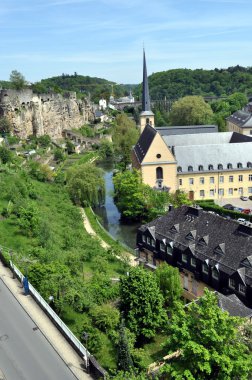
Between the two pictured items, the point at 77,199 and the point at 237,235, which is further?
the point at 77,199

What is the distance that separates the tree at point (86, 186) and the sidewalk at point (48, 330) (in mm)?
26635

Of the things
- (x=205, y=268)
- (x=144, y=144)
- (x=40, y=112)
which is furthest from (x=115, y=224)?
(x=40, y=112)

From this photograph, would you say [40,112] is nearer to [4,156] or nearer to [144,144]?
[4,156]

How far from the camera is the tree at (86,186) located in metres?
52.3

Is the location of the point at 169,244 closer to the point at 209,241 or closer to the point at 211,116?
the point at 209,241

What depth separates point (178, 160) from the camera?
177 ft

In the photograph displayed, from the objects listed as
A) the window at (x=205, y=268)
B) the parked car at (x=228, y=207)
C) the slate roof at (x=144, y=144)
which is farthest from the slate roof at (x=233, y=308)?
the slate roof at (x=144, y=144)

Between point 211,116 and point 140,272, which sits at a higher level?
point 211,116

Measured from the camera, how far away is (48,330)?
2058 centimetres

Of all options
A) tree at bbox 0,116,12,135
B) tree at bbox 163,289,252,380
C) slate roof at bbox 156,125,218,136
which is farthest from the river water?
tree at bbox 0,116,12,135

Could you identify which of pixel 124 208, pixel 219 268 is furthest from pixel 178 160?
pixel 219 268

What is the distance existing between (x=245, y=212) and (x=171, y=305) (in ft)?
78.9

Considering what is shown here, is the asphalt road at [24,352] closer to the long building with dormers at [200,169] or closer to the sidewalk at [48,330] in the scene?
the sidewalk at [48,330]

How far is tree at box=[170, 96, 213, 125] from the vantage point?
301 feet
